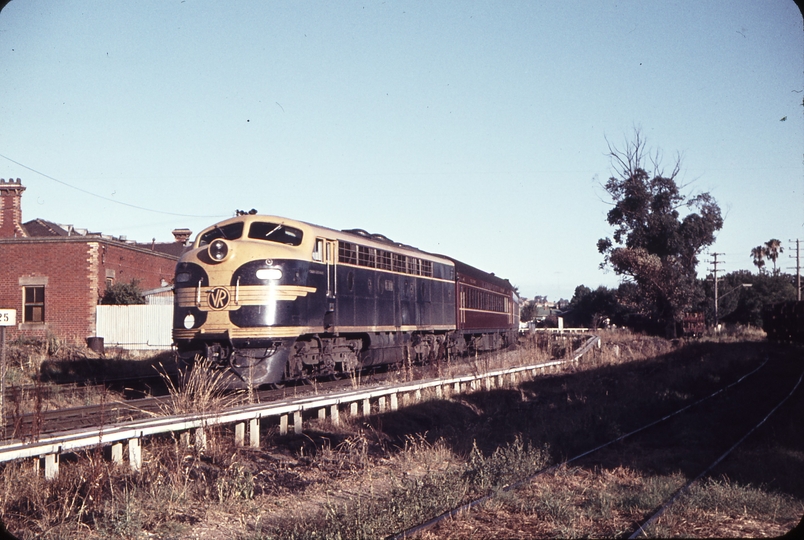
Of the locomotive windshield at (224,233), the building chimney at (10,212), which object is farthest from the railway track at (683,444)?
the building chimney at (10,212)

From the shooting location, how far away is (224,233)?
48.4 ft

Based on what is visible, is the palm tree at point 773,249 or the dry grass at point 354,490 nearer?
the dry grass at point 354,490

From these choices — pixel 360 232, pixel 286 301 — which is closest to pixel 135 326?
pixel 360 232

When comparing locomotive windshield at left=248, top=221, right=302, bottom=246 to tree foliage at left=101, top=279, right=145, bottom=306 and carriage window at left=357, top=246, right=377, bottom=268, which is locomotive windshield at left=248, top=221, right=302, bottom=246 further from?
tree foliage at left=101, top=279, right=145, bottom=306

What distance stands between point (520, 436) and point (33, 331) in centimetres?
2369

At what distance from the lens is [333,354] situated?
15719 mm

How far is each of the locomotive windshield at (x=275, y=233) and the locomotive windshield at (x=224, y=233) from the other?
11.9 inches

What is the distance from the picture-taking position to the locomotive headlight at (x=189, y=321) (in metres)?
13.6

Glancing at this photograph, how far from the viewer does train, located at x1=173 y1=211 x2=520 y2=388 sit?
13344 millimetres

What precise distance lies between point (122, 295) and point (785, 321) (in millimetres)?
33123

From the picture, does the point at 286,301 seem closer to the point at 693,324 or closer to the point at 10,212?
the point at 10,212

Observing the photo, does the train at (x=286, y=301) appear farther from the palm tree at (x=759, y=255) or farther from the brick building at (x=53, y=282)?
the palm tree at (x=759, y=255)

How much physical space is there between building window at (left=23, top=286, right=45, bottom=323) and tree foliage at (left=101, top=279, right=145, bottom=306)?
2290 millimetres

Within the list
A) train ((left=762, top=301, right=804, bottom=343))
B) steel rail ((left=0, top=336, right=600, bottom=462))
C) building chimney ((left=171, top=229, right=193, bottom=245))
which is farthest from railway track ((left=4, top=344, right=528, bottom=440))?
building chimney ((left=171, top=229, right=193, bottom=245))
